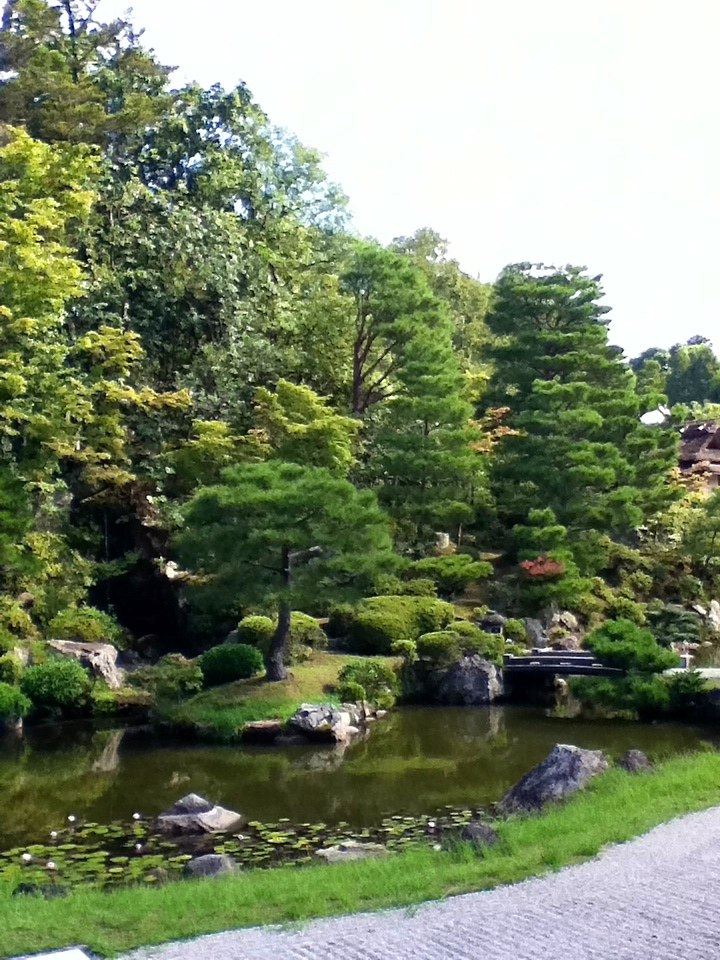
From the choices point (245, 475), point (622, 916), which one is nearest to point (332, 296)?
point (245, 475)

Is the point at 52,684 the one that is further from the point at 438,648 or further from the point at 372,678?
the point at 438,648

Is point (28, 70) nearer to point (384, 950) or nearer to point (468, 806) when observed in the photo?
point (468, 806)

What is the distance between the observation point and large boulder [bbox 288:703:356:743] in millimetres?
14008

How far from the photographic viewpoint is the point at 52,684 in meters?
15.1

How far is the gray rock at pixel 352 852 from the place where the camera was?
26.1ft

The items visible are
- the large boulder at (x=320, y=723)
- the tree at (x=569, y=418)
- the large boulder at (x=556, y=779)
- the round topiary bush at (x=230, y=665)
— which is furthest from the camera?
the tree at (x=569, y=418)

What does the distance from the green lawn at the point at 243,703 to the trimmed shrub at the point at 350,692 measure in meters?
0.18

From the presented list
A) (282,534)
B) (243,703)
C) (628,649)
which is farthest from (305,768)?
(628,649)

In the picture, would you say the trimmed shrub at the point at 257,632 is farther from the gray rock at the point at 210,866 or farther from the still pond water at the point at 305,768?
the gray rock at the point at 210,866

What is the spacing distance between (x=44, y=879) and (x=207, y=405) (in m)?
15.7

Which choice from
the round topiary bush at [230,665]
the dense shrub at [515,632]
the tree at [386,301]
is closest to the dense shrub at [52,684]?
the round topiary bush at [230,665]

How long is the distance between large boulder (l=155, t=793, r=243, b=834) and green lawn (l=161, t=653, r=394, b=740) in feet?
14.7

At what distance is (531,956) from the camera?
470 centimetres

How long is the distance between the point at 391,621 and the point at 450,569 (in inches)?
112
